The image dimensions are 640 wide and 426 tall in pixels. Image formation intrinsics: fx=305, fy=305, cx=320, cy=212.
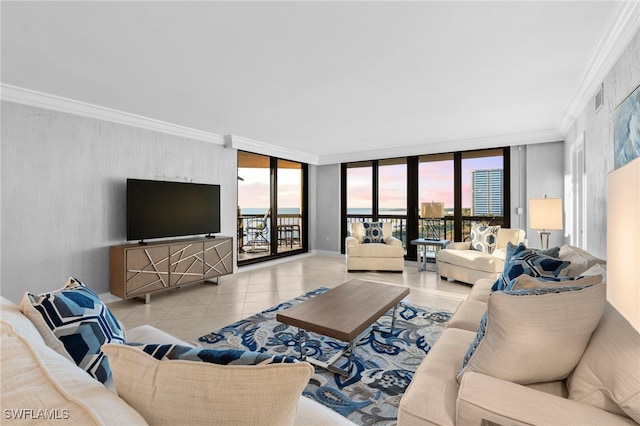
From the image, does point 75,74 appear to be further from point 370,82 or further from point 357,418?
point 357,418

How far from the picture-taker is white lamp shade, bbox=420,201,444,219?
5.74 metres

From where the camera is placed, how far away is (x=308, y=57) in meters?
2.50

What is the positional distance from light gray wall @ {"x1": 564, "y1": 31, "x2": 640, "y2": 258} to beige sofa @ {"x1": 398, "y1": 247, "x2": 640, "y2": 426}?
72.7 inches

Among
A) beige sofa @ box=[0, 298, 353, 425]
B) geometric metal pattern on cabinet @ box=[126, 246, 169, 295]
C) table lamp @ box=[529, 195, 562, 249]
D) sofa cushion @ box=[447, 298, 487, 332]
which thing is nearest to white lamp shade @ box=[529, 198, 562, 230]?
table lamp @ box=[529, 195, 562, 249]

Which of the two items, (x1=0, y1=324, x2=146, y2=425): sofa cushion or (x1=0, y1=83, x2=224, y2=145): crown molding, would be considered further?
(x1=0, y1=83, x2=224, y2=145): crown molding

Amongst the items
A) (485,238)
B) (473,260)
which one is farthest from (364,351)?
(485,238)

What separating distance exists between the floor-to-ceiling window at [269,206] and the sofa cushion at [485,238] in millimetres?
3909

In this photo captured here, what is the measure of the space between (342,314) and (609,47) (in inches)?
113

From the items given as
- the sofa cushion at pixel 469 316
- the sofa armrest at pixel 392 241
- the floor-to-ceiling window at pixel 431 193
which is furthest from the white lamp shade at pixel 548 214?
the sofa armrest at pixel 392 241

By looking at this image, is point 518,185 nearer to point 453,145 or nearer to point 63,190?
point 453,145

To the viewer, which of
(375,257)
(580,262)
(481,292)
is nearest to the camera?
(580,262)

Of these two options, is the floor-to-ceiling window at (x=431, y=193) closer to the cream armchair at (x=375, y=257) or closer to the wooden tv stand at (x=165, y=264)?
the cream armchair at (x=375, y=257)

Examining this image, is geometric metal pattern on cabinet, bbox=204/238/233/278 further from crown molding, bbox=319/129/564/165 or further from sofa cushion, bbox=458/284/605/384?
sofa cushion, bbox=458/284/605/384

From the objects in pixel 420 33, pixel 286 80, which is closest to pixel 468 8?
pixel 420 33
